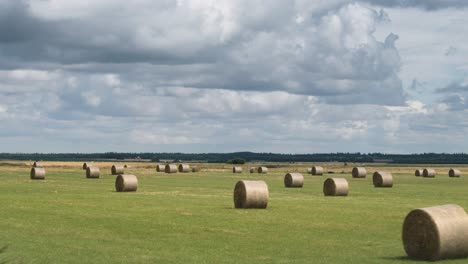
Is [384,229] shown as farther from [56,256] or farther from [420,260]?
[56,256]

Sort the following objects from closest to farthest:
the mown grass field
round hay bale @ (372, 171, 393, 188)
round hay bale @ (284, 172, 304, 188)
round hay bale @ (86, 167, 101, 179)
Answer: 1. the mown grass field
2. round hay bale @ (284, 172, 304, 188)
3. round hay bale @ (372, 171, 393, 188)
4. round hay bale @ (86, 167, 101, 179)

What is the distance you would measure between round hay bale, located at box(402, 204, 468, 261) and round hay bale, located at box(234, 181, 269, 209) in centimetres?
1586

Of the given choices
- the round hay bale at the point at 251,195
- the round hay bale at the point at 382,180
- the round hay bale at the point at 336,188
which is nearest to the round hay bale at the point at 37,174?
the round hay bale at the point at 382,180

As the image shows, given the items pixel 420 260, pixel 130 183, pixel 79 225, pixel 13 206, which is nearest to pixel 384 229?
pixel 420 260

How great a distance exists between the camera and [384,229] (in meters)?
27.9

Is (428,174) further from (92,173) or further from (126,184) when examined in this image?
(126,184)

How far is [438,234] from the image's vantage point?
19.5 meters

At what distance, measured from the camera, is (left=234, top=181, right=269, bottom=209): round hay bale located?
3606 centimetres

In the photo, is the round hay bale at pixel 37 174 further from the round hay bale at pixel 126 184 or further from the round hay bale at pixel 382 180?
the round hay bale at pixel 382 180

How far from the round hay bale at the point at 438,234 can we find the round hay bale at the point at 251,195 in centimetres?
1586

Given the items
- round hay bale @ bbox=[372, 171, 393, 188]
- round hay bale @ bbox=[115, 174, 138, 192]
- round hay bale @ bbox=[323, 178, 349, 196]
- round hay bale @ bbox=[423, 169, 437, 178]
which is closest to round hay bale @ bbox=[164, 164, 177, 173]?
round hay bale @ bbox=[423, 169, 437, 178]

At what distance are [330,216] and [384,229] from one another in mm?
5003

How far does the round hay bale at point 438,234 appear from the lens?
64.3 ft

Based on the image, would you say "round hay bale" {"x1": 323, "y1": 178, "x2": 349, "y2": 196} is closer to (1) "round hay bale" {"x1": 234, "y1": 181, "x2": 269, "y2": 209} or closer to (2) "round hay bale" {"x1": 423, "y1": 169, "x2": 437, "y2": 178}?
(1) "round hay bale" {"x1": 234, "y1": 181, "x2": 269, "y2": 209}
